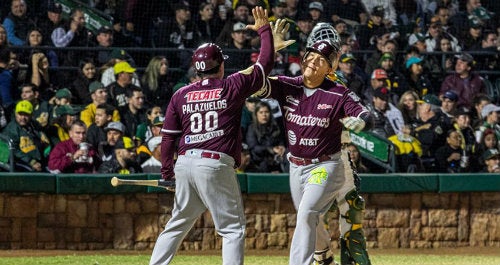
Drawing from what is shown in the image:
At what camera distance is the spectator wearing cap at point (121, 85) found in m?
13.8

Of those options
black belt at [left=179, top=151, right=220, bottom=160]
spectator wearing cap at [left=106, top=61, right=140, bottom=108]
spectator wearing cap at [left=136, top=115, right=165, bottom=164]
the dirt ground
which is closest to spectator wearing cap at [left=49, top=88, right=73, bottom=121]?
spectator wearing cap at [left=106, top=61, right=140, bottom=108]

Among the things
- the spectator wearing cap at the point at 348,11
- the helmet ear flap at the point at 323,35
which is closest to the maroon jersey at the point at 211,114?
the helmet ear flap at the point at 323,35

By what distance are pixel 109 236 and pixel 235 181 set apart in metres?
4.30

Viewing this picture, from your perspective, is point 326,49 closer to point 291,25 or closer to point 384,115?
point 384,115

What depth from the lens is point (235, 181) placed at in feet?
26.8

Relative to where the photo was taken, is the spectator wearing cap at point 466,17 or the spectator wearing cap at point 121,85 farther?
the spectator wearing cap at point 466,17

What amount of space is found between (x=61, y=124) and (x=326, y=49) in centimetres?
510

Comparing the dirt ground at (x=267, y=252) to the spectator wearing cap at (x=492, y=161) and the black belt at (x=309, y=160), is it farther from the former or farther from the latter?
the black belt at (x=309, y=160)

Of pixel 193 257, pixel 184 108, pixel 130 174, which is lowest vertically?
pixel 193 257

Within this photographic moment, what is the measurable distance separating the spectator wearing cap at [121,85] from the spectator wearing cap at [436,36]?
488cm

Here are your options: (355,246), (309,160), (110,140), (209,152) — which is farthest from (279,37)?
(110,140)

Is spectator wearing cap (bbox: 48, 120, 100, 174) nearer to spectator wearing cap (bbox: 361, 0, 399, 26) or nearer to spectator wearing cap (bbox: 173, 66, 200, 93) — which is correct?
spectator wearing cap (bbox: 173, 66, 200, 93)

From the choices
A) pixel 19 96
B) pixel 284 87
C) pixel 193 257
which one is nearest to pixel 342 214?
pixel 284 87

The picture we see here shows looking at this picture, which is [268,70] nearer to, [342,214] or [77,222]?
[342,214]
